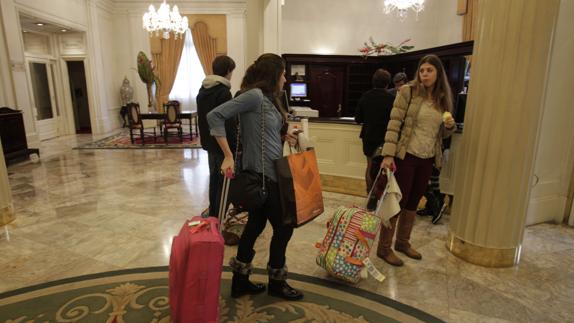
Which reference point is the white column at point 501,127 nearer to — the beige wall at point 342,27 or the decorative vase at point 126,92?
the beige wall at point 342,27

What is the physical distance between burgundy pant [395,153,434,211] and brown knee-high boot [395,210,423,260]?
154 mm

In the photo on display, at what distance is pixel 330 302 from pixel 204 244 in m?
0.99

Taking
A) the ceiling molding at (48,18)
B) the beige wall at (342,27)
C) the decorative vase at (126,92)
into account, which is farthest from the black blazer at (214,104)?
the decorative vase at (126,92)

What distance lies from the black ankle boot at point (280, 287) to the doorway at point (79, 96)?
9.92 m

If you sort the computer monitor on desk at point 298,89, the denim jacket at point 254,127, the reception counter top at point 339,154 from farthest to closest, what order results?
the computer monitor on desk at point 298,89
the reception counter top at point 339,154
the denim jacket at point 254,127

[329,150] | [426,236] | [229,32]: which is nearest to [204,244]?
[426,236]

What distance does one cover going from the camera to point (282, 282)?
2154mm

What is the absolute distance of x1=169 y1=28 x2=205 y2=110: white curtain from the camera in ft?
34.5

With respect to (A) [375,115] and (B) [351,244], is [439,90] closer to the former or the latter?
(A) [375,115]

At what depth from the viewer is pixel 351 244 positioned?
2240 millimetres

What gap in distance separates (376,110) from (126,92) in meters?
9.19

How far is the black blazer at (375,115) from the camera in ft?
10.7

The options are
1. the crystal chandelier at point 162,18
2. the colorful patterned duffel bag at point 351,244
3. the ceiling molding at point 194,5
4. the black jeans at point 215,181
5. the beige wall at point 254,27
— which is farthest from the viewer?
the ceiling molding at point 194,5

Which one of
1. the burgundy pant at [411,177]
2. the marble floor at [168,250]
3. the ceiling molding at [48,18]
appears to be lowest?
the marble floor at [168,250]
